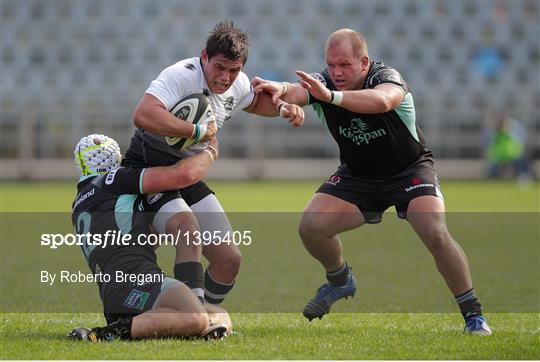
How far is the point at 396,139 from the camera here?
6320 mm

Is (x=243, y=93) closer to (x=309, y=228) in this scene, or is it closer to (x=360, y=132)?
(x=360, y=132)

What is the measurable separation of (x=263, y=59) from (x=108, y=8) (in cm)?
505

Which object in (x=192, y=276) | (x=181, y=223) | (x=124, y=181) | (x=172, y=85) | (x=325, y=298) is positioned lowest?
(x=325, y=298)

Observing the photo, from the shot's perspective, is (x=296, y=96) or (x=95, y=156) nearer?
(x=95, y=156)

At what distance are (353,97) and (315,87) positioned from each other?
0.25m

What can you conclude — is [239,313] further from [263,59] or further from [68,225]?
[263,59]

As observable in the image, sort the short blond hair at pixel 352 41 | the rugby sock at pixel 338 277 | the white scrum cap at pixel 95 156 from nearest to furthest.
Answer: the white scrum cap at pixel 95 156, the short blond hair at pixel 352 41, the rugby sock at pixel 338 277

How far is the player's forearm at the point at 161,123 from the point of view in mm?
5551

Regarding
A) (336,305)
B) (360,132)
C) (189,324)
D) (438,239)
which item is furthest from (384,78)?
(336,305)

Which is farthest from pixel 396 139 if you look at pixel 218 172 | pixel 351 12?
pixel 351 12

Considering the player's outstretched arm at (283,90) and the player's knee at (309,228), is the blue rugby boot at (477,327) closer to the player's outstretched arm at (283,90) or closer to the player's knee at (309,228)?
the player's knee at (309,228)

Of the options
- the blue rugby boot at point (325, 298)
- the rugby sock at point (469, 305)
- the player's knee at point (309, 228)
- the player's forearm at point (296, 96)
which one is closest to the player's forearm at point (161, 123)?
the player's forearm at point (296, 96)

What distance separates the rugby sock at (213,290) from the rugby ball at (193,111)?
0.95 m

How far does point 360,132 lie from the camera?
6320 mm
